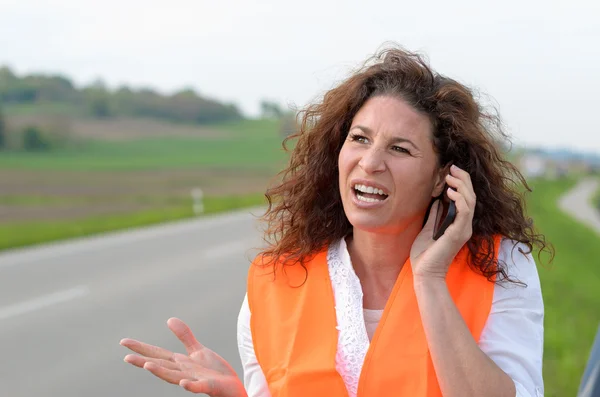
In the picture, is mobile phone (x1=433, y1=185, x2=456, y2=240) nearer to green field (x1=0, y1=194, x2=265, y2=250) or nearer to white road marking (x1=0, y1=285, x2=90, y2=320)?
white road marking (x1=0, y1=285, x2=90, y2=320)

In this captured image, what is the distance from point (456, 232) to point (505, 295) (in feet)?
0.78

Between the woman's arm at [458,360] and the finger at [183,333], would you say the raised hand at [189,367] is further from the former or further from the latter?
the woman's arm at [458,360]

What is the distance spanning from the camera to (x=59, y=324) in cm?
840

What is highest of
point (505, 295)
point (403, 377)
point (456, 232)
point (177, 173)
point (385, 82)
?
point (385, 82)

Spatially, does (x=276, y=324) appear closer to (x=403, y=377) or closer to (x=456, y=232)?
(x=403, y=377)

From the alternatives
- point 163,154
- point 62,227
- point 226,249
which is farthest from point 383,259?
point 163,154

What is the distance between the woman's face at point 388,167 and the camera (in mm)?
2477

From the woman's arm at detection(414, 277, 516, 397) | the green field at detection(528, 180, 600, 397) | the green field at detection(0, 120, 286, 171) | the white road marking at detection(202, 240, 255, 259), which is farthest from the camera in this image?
the green field at detection(0, 120, 286, 171)

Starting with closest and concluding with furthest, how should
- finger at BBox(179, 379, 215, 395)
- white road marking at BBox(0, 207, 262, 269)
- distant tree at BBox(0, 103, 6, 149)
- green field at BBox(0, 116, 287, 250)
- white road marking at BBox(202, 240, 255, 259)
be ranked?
finger at BBox(179, 379, 215, 395) < white road marking at BBox(0, 207, 262, 269) < white road marking at BBox(202, 240, 255, 259) < green field at BBox(0, 116, 287, 250) < distant tree at BBox(0, 103, 6, 149)

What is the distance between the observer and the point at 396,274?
2.62 meters

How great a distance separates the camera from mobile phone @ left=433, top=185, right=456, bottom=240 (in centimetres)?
246

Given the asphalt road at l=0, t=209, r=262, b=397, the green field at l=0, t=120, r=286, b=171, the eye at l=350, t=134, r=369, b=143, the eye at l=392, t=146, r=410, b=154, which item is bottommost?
the green field at l=0, t=120, r=286, b=171

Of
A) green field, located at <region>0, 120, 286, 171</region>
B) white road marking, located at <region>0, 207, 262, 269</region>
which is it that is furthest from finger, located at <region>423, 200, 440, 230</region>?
green field, located at <region>0, 120, 286, 171</region>

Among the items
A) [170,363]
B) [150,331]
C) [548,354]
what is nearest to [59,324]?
[150,331]
